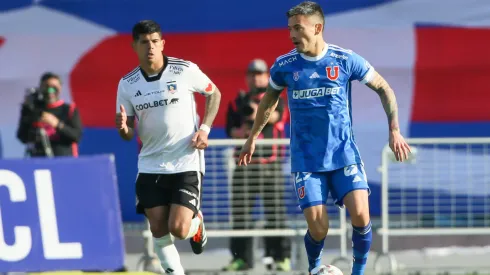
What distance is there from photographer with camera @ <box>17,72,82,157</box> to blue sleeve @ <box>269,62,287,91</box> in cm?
378

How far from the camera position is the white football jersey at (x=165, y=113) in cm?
1065

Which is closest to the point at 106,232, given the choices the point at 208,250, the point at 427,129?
the point at 208,250

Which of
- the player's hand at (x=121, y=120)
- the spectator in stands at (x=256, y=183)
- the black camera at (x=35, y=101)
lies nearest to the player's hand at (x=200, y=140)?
the player's hand at (x=121, y=120)

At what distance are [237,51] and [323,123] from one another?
16.0ft

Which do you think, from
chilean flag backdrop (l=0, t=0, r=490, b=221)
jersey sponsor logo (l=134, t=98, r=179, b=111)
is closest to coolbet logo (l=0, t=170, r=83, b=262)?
jersey sponsor logo (l=134, t=98, r=179, b=111)

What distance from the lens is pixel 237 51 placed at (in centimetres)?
1462

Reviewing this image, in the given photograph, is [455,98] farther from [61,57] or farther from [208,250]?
[61,57]

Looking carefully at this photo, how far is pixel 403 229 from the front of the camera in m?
12.9

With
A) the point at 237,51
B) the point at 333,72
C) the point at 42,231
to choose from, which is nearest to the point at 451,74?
the point at 237,51

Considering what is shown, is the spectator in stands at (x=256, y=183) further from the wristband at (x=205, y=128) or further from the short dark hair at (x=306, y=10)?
the short dark hair at (x=306, y=10)

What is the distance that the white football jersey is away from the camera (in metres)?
10.6

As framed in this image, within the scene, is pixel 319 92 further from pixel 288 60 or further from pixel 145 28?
pixel 145 28

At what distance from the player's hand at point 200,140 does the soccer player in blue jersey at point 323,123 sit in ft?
3.02

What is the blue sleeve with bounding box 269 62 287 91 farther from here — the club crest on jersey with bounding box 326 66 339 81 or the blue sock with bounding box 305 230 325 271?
the blue sock with bounding box 305 230 325 271
